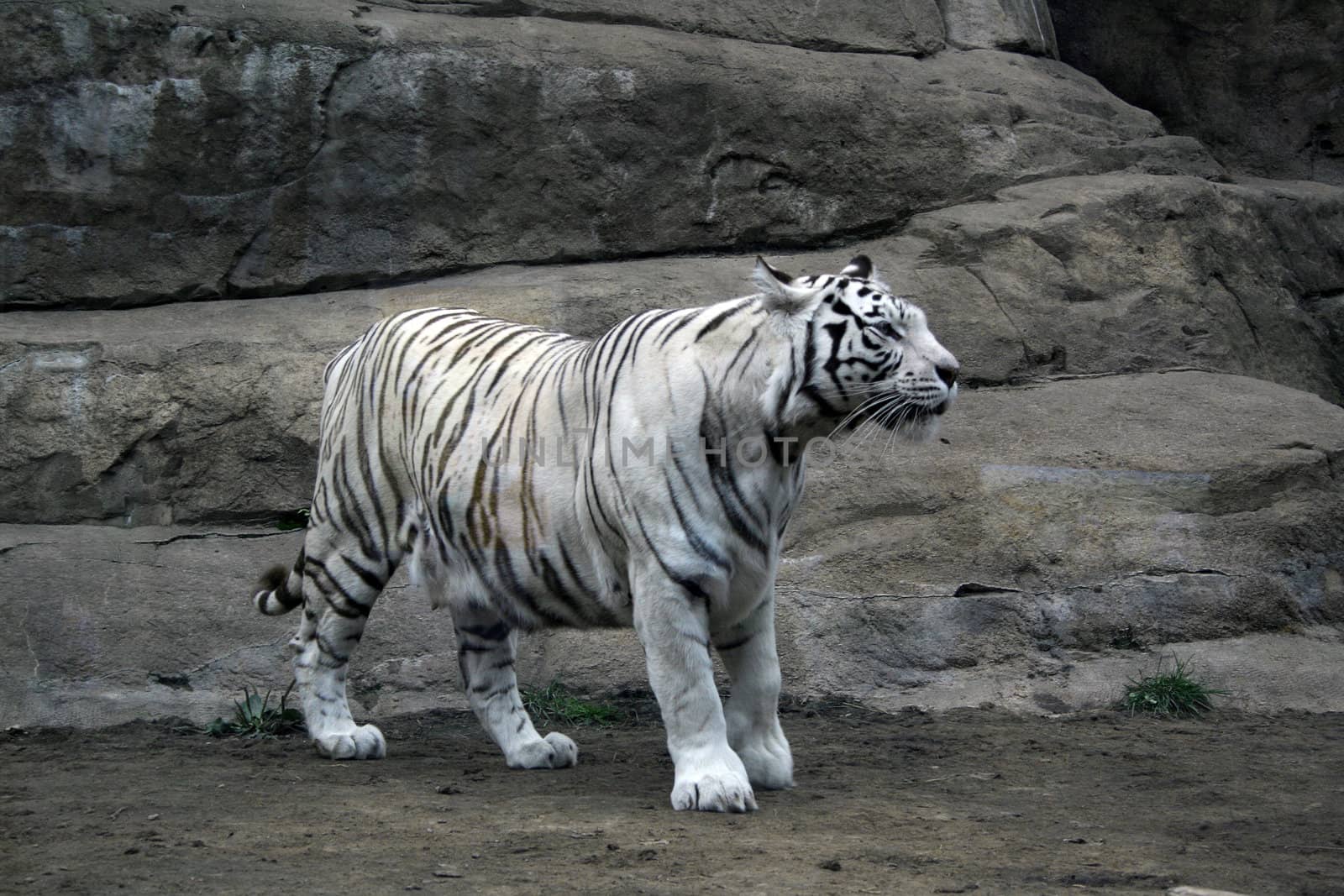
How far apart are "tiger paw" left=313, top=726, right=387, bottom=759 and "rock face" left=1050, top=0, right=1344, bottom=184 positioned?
6.61 m

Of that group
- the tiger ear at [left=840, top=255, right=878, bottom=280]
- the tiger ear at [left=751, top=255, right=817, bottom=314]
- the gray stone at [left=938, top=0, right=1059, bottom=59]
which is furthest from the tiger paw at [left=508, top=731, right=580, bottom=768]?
the gray stone at [left=938, top=0, right=1059, bottom=59]

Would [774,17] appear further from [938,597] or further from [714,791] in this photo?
[714,791]

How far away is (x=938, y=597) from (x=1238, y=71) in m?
5.00

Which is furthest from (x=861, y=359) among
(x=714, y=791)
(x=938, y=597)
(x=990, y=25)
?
(x=990, y=25)

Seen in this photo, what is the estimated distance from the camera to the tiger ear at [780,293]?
3.87 m

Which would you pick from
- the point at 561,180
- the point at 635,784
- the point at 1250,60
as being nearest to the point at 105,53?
the point at 561,180

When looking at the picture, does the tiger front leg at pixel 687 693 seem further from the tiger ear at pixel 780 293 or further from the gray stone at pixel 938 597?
the gray stone at pixel 938 597

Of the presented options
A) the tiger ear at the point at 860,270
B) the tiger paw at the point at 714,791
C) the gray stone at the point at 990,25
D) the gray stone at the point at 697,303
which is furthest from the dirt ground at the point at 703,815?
the gray stone at the point at 990,25

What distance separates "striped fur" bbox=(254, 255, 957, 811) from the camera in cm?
386

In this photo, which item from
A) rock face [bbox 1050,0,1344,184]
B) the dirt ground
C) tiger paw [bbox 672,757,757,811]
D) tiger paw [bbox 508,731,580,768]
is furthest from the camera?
rock face [bbox 1050,0,1344,184]

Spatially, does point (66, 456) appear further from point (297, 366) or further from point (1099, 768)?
point (1099, 768)

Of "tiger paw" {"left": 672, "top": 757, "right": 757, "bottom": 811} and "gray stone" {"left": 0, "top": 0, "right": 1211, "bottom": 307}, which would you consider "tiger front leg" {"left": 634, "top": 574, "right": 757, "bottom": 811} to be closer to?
"tiger paw" {"left": 672, "top": 757, "right": 757, "bottom": 811}

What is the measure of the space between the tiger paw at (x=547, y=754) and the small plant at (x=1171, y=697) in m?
2.04

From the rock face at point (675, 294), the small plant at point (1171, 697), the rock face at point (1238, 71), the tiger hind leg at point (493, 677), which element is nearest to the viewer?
the tiger hind leg at point (493, 677)
